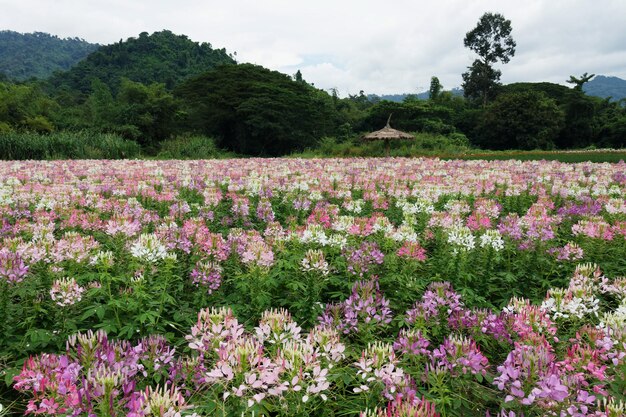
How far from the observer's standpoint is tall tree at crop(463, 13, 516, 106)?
5975cm

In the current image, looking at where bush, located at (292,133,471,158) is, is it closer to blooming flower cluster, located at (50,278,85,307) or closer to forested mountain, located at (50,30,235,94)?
blooming flower cluster, located at (50,278,85,307)

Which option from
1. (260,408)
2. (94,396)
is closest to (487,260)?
(260,408)

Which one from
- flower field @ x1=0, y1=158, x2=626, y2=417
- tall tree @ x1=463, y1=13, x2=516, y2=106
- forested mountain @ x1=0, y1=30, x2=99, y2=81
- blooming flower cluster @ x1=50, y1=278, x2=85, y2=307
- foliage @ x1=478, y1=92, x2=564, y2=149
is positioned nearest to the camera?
flower field @ x1=0, y1=158, x2=626, y2=417

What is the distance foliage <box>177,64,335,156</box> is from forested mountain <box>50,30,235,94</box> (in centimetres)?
2235

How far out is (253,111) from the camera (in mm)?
38219

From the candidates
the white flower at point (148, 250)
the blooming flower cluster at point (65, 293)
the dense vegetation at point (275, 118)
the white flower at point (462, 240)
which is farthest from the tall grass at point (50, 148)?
the white flower at point (462, 240)

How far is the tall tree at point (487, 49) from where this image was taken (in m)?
59.8

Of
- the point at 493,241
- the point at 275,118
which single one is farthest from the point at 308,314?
the point at 275,118

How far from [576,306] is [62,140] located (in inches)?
931

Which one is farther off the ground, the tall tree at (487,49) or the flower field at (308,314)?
the tall tree at (487,49)

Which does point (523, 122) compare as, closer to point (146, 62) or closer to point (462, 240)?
point (462, 240)

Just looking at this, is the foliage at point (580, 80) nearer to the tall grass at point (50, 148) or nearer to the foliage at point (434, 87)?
the foliage at point (434, 87)

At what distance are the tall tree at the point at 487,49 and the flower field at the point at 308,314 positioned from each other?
60.4 meters

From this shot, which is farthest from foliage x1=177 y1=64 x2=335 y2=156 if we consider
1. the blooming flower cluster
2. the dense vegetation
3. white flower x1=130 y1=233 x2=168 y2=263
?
the blooming flower cluster
